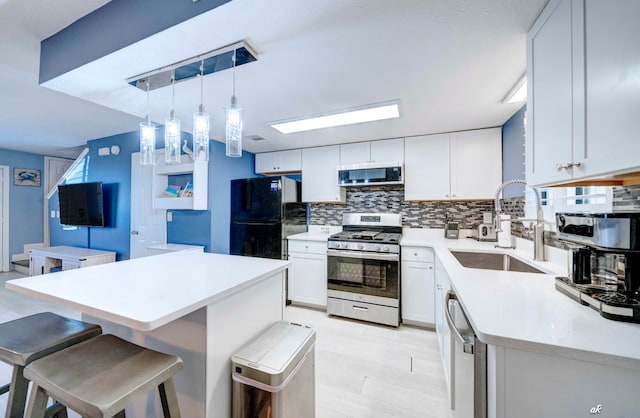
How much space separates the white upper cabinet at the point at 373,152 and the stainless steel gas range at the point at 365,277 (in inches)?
39.5

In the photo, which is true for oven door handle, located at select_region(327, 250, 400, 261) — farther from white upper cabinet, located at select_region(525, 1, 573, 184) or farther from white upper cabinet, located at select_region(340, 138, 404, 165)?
white upper cabinet, located at select_region(525, 1, 573, 184)

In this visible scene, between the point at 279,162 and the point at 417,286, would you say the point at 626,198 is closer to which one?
the point at 417,286

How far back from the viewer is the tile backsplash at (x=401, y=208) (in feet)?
9.92

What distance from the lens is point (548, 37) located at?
110 centimetres

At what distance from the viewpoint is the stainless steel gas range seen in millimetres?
2668

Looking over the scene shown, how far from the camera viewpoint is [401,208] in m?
3.33

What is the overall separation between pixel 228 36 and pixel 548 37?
1527mm

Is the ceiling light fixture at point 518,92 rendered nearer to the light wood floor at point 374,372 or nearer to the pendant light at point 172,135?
the light wood floor at point 374,372

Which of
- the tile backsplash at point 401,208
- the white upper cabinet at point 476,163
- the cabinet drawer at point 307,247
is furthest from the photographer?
the cabinet drawer at point 307,247

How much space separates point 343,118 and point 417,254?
5.46 ft

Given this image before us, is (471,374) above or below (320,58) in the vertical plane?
below

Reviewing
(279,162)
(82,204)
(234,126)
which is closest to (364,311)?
(234,126)

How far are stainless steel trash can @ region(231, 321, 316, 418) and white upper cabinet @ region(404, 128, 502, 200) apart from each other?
2.36 metres

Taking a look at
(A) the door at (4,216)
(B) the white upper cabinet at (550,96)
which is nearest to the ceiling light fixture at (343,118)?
(B) the white upper cabinet at (550,96)
